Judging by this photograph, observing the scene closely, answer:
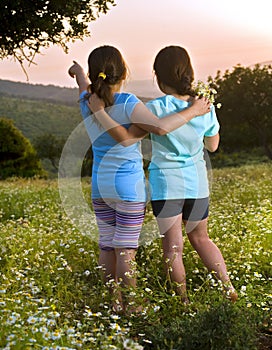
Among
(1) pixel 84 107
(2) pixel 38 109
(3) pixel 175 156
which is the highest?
(1) pixel 84 107

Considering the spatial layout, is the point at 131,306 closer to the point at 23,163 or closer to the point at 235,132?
the point at 23,163

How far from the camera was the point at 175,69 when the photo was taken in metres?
5.37

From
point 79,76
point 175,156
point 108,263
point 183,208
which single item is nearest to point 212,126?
point 175,156

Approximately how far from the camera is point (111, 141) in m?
5.38

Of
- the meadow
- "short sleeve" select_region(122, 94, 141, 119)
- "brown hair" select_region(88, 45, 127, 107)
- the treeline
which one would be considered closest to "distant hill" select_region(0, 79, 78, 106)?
the treeline

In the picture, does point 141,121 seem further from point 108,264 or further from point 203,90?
point 108,264

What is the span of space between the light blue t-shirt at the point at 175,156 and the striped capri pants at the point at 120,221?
23 centimetres

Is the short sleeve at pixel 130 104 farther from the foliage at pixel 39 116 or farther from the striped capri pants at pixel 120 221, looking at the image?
the foliage at pixel 39 116

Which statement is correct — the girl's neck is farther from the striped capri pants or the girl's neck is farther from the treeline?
the treeline

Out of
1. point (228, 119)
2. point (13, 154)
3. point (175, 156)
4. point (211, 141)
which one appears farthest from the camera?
point (228, 119)

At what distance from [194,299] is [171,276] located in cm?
31

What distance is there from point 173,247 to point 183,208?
387 millimetres

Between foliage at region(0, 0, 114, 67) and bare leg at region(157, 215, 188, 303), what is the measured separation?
723 cm

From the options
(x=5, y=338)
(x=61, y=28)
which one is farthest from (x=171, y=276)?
(x=61, y=28)
